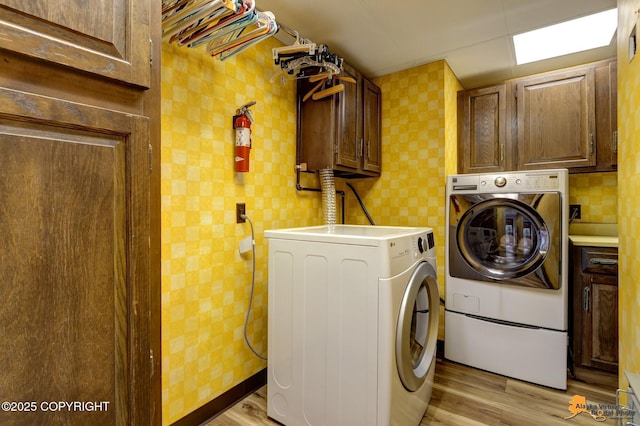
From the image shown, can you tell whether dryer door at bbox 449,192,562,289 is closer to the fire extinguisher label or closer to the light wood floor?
the light wood floor

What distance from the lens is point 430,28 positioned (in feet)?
6.37

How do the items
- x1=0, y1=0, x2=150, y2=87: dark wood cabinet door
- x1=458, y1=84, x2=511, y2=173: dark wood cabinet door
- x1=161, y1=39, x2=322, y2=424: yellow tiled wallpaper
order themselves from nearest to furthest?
x1=0, y1=0, x2=150, y2=87: dark wood cabinet door
x1=161, y1=39, x2=322, y2=424: yellow tiled wallpaper
x1=458, y1=84, x2=511, y2=173: dark wood cabinet door

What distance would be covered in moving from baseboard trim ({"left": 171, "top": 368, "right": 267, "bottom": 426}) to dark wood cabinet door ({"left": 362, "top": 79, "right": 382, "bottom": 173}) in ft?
5.55

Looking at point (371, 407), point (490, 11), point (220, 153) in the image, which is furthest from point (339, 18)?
point (371, 407)

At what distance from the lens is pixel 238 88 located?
181 centimetres

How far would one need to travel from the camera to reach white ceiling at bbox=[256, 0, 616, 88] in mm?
1709

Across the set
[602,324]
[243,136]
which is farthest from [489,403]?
[243,136]

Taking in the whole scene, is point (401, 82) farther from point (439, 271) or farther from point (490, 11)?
point (439, 271)

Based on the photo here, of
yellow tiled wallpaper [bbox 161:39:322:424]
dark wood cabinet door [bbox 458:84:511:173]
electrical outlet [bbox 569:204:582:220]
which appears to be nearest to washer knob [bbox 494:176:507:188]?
dark wood cabinet door [bbox 458:84:511:173]

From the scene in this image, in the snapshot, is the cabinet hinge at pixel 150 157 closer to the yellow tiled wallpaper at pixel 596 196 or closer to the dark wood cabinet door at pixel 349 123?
the dark wood cabinet door at pixel 349 123

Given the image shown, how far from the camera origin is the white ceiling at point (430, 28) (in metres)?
1.71

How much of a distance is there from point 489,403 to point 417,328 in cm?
64

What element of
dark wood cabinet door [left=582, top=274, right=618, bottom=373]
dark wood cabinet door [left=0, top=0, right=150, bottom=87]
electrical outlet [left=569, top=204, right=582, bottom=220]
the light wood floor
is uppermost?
dark wood cabinet door [left=0, top=0, right=150, bottom=87]

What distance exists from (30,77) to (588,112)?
3021mm
